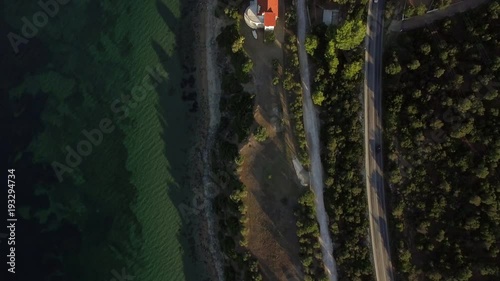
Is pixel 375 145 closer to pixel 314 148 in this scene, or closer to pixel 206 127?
pixel 314 148

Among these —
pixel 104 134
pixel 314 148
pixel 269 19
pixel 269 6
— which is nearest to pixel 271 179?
pixel 314 148

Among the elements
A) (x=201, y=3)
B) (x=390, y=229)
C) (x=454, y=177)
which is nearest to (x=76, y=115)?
(x=201, y=3)

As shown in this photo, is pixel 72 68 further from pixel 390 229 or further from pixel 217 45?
Result: pixel 390 229

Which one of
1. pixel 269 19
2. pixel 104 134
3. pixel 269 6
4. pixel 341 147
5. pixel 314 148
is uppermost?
pixel 269 6

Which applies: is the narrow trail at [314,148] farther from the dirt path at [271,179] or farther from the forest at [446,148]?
the forest at [446,148]

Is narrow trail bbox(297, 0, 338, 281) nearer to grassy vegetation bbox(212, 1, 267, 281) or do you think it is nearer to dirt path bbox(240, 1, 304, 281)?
dirt path bbox(240, 1, 304, 281)

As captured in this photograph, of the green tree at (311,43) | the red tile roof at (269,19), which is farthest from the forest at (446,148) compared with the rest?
the red tile roof at (269,19)
